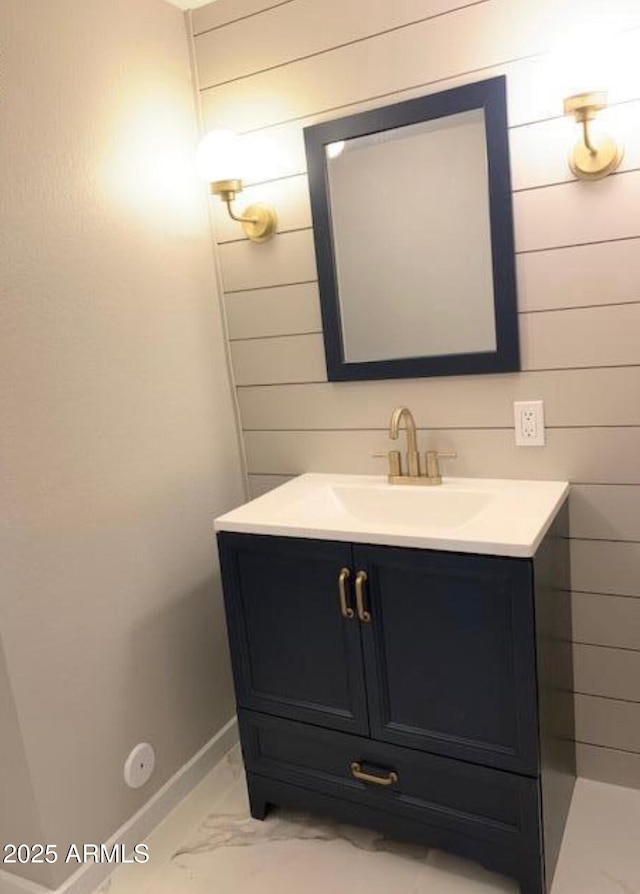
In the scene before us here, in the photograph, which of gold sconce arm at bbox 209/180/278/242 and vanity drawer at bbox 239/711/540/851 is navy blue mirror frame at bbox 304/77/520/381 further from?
vanity drawer at bbox 239/711/540/851

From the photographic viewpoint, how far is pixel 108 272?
5.82 feet

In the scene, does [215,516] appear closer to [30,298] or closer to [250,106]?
[30,298]

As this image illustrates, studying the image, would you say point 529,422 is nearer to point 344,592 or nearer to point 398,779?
point 344,592

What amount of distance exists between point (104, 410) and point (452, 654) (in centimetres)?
103

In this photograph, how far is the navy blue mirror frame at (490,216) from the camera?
5.56 feet

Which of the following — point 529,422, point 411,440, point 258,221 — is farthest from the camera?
point 258,221

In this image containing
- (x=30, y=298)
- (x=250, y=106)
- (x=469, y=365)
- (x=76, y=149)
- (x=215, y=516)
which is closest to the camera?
(x=30, y=298)

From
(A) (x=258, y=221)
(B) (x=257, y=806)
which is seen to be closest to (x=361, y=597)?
(B) (x=257, y=806)

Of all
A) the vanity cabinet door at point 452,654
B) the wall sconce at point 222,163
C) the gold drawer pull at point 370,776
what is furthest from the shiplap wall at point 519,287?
the gold drawer pull at point 370,776

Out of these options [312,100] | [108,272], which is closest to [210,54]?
[312,100]

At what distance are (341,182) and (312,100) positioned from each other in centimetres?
23

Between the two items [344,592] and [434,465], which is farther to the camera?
[434,465]

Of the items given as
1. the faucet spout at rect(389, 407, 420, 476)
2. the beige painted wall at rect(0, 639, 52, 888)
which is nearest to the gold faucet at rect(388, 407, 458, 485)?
the faucet spout at rect(389, 407, 420, 476)

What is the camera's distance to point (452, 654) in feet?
5.10
